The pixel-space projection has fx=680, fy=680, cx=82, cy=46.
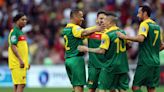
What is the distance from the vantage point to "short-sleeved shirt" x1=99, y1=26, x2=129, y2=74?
46.8 ft

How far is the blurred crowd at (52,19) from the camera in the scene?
24.5 meters

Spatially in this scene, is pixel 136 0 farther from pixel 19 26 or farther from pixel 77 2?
pixel 19 26

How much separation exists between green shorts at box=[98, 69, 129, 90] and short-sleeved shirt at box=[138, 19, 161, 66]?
0.61m

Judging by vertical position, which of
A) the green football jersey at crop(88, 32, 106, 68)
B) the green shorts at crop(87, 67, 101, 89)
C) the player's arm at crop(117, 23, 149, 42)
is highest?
the player's arm at crop(117, 23, 149, 42)

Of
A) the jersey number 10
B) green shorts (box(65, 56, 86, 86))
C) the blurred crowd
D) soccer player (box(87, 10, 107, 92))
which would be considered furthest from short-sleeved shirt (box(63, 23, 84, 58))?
the blurred crowd

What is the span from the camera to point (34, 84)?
76.6 feet

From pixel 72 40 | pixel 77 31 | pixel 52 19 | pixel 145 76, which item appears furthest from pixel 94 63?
pixel 52 19

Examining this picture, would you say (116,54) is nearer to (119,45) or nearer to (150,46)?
(119,45)

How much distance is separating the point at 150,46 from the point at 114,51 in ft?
3.08

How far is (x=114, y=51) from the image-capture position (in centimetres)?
1434

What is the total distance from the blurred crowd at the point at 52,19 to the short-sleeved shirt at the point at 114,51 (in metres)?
9.38

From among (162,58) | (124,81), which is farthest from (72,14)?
(162,58)

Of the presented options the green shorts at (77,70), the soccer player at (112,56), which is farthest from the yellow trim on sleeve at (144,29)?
the green shorts at (77,70)

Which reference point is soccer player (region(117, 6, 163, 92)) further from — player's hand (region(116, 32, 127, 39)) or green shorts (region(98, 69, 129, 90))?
player's hand (region(116, 32, 127, 39))
